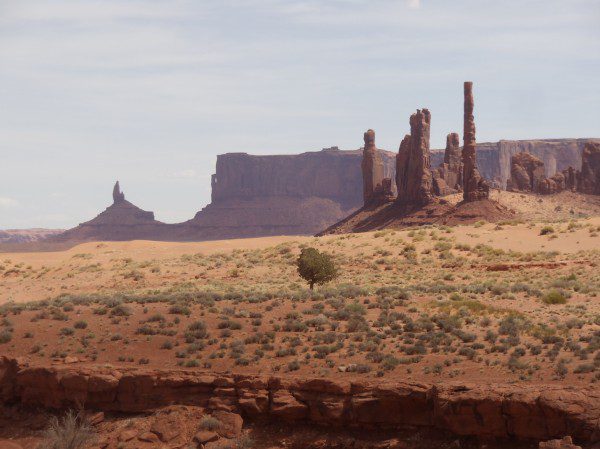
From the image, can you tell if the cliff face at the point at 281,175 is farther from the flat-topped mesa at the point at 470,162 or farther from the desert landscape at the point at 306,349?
the desert landscape at the point at 306,349

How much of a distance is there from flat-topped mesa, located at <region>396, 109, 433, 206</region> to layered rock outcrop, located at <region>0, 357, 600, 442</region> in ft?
205

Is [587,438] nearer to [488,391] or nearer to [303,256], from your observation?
[488,391]

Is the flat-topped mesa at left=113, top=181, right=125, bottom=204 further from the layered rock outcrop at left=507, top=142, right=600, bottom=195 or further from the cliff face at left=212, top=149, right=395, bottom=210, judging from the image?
the layered rock outcrop at left=507, top=142, right=600, bottom=195

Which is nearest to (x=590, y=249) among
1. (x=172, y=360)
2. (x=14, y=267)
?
(x=172, y=360)

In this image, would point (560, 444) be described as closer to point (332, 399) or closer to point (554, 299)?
point (332, 399)

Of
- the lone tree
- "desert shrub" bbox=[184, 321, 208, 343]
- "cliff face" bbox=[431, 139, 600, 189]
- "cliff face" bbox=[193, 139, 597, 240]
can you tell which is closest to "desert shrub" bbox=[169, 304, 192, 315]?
"desert shrub" bbox=[184, 321, 208, 343]

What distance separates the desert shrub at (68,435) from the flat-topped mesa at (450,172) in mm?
71346

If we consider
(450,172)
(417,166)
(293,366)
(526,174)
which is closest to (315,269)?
(293,366)

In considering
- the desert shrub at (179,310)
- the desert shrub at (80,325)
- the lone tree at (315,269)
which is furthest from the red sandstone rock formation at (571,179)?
the desert shrub at (80,325)

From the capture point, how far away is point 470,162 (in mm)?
80750

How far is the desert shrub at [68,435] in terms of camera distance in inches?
872

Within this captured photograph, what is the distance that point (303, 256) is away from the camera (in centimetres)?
4278

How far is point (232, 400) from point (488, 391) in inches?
265

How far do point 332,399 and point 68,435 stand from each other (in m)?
6.74
